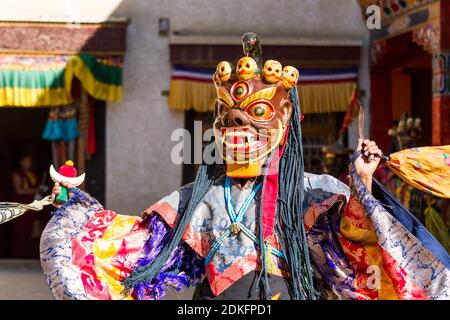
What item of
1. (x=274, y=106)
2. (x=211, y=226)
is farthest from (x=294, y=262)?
(x=274, y=106)

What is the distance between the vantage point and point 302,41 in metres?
10.4

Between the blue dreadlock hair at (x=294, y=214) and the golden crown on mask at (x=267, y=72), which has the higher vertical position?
the golden crown on mask at (x=267, y=72)

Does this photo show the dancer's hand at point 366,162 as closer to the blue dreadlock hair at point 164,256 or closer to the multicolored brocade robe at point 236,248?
the multicolored brocade robe at point 236,248

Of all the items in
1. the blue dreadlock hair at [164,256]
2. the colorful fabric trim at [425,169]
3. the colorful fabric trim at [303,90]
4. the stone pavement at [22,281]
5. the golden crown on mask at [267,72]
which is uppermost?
the colorful fabric trim at [303,90]

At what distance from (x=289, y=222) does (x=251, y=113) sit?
51cm

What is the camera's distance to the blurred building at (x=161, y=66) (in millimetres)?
10273

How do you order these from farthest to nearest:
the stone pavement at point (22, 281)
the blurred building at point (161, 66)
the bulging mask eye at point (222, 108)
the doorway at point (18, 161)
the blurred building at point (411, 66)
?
the doorway at point (18, 161) < the blurred building at point (161, 66) < the blurred building at point (411, 66) < the stone pavement at point (22, 281) < the bulging mask eye at point (222, 108)

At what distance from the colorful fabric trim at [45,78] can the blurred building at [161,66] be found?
0.03 m

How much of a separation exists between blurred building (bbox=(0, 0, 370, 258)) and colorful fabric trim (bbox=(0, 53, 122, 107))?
0.03 m

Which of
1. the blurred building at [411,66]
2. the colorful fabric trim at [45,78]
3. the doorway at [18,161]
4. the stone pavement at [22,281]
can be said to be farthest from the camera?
the doorway at [18,161]

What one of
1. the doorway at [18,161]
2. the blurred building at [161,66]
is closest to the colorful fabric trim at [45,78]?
the blurred building at [161,66]

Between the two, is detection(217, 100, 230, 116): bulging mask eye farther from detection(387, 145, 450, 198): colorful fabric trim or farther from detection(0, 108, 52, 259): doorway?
detection(0, 108, 52, 259): doorway

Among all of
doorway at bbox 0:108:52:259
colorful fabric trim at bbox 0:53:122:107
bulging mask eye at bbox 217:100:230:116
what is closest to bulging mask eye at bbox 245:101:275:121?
bulging mask eye at bbox 217:100:230:116

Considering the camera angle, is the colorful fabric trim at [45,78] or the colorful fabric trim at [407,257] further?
the colorful fabric trim at [45,78]
